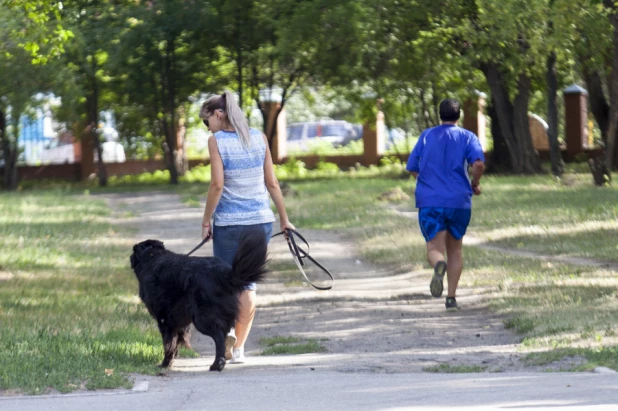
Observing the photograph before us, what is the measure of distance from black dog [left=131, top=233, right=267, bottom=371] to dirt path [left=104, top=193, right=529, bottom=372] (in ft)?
1.16

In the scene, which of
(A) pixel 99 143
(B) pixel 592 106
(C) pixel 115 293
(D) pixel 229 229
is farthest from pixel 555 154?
(D) pixel 229 229

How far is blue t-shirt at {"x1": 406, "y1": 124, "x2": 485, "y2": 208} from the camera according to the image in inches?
396

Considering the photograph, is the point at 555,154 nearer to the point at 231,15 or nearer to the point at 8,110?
the point at 231,15

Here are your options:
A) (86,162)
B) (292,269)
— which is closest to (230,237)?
(292,269)

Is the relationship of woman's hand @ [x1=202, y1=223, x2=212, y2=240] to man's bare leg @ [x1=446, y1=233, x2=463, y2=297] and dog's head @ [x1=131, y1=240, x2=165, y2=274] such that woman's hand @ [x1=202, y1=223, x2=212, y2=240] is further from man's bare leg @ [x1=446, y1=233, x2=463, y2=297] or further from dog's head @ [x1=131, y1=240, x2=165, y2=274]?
man's bare leg @ [x1=446, y1=233, x2=463, y2=297]

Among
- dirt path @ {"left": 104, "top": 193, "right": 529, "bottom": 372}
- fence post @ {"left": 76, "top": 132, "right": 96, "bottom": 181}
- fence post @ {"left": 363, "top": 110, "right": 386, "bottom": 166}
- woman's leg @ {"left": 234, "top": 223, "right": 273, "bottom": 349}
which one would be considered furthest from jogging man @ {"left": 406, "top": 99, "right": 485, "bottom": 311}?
fence post @ {"left": 363, "top": 110, "right": 386, "bottom": 166}

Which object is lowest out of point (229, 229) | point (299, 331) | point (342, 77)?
point (299, 331)

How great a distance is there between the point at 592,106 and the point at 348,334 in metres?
24.5

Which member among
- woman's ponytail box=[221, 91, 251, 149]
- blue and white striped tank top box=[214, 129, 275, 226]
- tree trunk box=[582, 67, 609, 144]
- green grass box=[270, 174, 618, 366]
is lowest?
green grass box=[270, 174, 618, 366]

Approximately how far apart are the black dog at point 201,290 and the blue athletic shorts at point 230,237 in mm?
424

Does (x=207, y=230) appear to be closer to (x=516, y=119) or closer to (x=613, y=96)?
(x=613, y=96)

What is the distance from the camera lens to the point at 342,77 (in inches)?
1276

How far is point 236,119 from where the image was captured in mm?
7777

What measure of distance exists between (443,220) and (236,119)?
9.84ft
